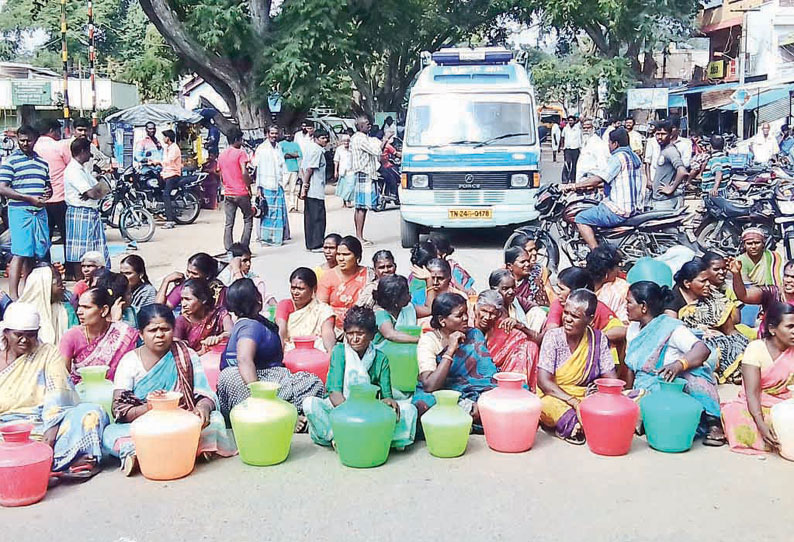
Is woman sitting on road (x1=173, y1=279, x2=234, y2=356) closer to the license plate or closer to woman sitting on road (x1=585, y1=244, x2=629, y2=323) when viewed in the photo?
woman sitting on road (x1=585, y1=244, x2=629, y2=323)

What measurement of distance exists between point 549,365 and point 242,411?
165 cm

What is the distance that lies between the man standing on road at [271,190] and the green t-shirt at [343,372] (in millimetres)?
7967

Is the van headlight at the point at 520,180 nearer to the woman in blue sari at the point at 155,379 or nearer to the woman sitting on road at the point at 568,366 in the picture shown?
the woman sitting on road at the point at 568,366

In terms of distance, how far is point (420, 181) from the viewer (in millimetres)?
11891

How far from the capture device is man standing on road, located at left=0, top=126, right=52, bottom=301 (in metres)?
8.39

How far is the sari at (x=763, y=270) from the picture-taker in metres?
6.84

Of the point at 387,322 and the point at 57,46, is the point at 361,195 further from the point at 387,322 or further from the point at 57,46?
the point at 57,46

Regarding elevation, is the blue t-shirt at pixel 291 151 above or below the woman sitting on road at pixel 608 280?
above

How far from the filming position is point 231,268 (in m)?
6.86

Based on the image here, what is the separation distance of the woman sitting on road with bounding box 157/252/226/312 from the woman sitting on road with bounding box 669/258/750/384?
9.72 ft

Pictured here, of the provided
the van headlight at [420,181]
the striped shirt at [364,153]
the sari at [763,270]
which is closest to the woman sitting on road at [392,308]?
the sari at [763,270]

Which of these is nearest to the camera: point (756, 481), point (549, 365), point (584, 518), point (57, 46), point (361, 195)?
point (584, 518)

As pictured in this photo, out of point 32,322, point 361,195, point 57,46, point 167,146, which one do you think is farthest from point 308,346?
point 57,46

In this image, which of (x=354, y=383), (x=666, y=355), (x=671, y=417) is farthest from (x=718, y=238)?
(x=354, y=383)
